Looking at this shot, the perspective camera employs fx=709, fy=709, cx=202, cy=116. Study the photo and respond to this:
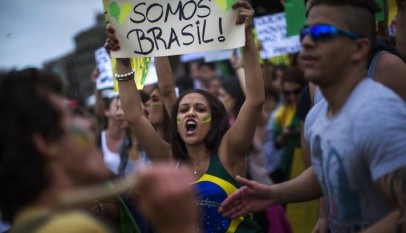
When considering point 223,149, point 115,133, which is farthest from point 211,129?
point 115,133

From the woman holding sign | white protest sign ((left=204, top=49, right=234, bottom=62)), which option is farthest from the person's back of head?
white protest sign ((left=204, top=49, right=234, bottom=62))

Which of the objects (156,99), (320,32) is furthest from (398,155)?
(156,99)

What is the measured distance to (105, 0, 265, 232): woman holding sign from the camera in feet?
14.1

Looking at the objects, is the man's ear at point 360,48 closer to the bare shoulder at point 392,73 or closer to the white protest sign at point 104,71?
the bare shoulder at point 392,73

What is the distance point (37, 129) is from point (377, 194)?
135 centimetres

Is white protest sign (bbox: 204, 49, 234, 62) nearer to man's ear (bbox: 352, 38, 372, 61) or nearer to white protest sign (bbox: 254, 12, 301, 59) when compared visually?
white protest sign (bbox: 254, 12, 301, 59)

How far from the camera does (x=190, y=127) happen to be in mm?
4734

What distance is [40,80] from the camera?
7.69 feet

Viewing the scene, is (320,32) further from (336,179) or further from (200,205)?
(200,205)

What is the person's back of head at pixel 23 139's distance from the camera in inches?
86.4

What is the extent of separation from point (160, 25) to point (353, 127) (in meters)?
2.26

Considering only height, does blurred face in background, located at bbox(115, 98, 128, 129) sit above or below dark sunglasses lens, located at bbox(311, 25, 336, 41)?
below

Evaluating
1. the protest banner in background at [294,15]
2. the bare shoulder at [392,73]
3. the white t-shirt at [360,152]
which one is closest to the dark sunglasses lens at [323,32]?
the white t-shirt at [360,152]

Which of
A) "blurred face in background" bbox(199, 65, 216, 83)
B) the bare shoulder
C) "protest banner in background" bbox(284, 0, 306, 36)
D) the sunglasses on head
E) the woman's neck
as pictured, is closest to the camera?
the sunglasses on head
